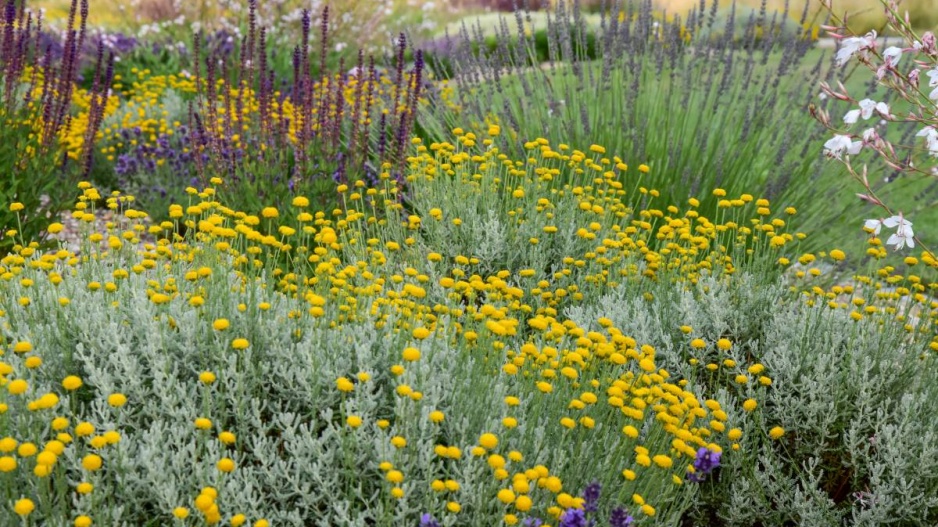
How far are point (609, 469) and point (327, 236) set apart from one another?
3.72 feet

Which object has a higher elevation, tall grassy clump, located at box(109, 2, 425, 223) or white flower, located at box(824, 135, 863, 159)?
white flower, located at box(824, 135, 863, 159)

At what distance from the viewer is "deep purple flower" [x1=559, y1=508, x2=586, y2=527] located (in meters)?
2.02

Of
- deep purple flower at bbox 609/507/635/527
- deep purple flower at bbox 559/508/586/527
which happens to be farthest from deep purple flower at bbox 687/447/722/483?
deep purple flower at bbox 559/508/586/527

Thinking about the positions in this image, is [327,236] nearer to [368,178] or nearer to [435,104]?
[368,178]

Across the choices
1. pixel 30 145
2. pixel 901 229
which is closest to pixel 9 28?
pixel 30 145

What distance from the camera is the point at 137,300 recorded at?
2.55 metres

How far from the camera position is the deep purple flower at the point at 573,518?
6.63 ft

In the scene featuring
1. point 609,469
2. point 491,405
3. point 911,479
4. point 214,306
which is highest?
point 214,306

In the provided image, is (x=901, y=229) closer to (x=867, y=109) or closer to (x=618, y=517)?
(x=867, y=109)

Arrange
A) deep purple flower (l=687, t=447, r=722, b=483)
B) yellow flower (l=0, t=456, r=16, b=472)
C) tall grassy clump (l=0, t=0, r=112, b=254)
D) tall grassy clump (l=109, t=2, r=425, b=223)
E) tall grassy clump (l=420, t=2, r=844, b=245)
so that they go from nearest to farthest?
1. yellow flower (l=0, t=456, r=16, b=472)
2. deep purple flower (l=687, t=447, r=722, b=483)
3. tall grassy clump (l=0, t=0, r=112, b=254)
4. tall grassy clump (l=109, t=2, r=425, b=223)
5. tall grassy clump (l=420, t=2, r=844, b=245)

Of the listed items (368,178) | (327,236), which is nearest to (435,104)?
(368,178)

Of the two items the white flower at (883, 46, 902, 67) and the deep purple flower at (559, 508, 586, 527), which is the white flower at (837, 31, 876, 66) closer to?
the white flower at (883, 46, 902, 67)

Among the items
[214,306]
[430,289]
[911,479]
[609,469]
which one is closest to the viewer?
[609,469]

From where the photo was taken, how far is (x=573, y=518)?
6.68 ft
